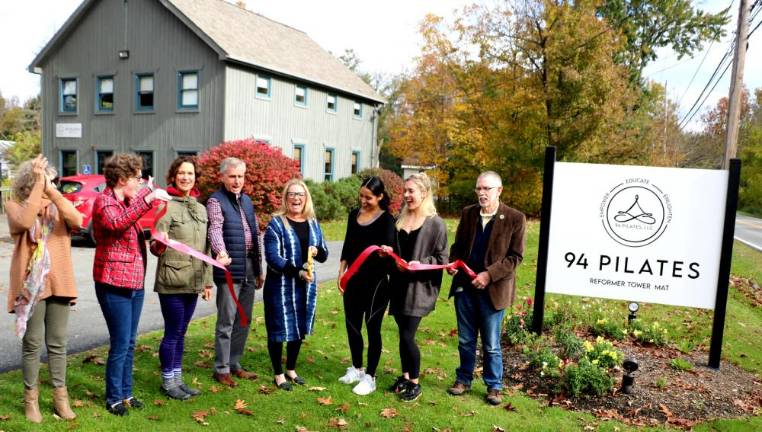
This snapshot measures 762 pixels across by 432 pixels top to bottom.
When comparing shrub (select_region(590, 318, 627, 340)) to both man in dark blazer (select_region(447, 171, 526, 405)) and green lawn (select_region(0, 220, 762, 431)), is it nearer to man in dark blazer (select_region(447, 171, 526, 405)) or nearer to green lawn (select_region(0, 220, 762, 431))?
green lawn (select_region(0, 220, 762, 431))

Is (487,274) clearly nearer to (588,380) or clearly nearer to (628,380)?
(588,380)

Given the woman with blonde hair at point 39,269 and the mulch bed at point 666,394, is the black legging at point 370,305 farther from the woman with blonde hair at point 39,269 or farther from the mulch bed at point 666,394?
the woman with blonde hair at point 39,269

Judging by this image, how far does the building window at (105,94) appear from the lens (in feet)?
78.7

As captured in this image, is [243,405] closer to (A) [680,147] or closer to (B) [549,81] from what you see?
(B) [549,81]

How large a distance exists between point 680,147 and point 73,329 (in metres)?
50.1

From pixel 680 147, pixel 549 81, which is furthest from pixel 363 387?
pixel 680 147

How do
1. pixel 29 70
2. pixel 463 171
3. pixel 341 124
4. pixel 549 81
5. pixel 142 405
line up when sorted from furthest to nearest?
pixel 463 171, pixel 341 124, pixel 29 70, pixel 549 81, pixel 142 405

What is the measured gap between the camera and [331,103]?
27.7m

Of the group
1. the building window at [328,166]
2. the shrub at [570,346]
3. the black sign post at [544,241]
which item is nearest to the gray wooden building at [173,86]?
the building window at [328,166]

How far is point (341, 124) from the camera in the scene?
2838 centimetres

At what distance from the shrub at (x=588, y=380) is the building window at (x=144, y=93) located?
2164cm

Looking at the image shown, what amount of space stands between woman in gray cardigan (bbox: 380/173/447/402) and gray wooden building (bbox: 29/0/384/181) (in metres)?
17.7

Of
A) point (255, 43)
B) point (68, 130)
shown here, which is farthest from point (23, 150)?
point (255, 43)

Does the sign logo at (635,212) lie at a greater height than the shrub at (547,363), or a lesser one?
greater
